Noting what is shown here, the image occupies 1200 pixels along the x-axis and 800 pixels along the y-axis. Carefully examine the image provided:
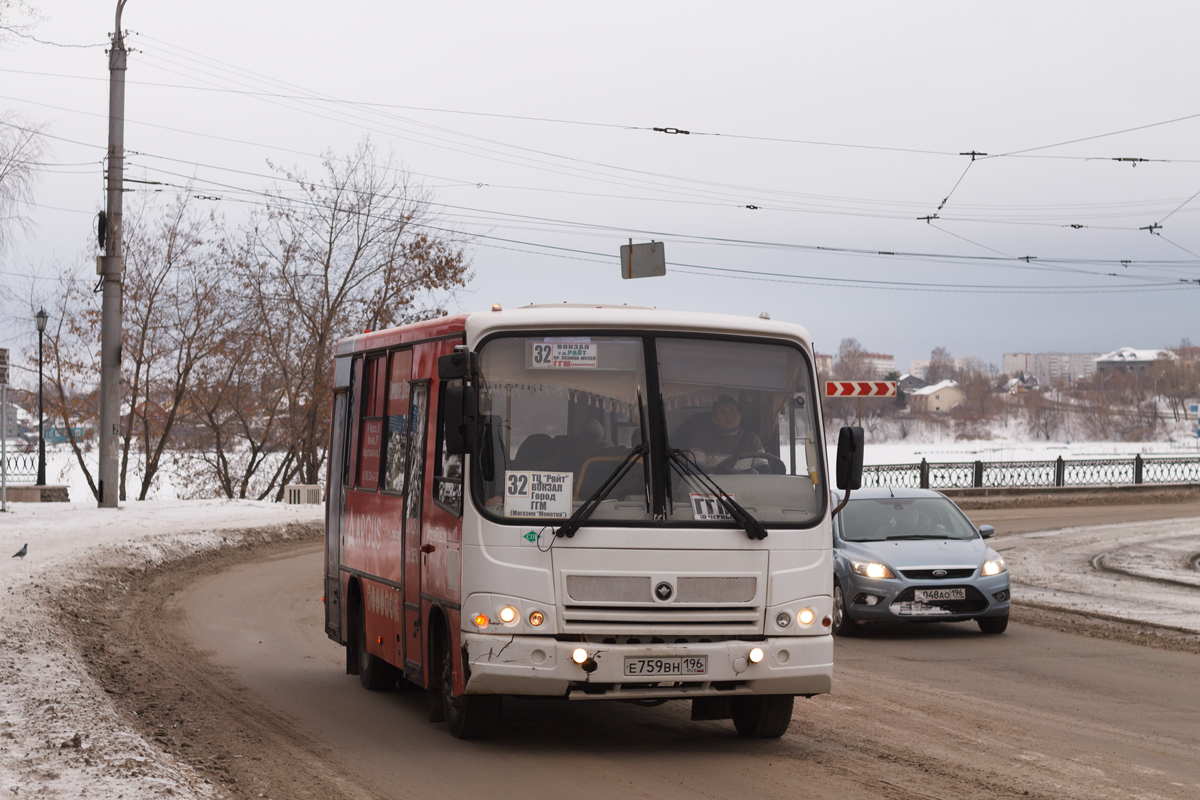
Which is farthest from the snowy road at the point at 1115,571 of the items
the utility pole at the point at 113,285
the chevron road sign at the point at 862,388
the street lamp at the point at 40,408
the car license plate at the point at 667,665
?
the street lamp at the point at 40,408

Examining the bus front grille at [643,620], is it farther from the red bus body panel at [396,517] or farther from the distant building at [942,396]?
the distant building at [942,396]

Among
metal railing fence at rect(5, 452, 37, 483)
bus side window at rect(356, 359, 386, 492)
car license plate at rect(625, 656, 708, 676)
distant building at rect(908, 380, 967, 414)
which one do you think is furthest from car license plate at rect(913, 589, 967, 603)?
distant building at rect(908, 380, 967, 414)

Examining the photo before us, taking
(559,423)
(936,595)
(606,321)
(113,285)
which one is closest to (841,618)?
(936,595)

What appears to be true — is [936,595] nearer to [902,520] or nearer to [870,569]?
[870,569]

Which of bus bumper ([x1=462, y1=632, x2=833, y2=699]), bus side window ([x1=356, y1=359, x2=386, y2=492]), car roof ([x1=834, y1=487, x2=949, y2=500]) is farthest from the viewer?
car roof ([x1=834, y1=487, x2=949, y2=500])

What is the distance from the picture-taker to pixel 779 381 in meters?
8.35

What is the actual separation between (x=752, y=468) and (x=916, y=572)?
22.5ft

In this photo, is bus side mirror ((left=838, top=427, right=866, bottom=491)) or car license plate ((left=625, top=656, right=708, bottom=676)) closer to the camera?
car license plate ((left=625, top=656, right=708, bottom=676))

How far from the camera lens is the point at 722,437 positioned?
8.05 m

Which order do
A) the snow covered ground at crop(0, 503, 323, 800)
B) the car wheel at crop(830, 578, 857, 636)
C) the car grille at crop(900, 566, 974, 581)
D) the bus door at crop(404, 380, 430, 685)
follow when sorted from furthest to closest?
the car wheel at crop(830, 578, 857, 636) → the car grille at crop(900, 566, 974, 581) → the bus door at crop(404, 380, 430, 685) → the snow covered ground at crop(0, 503, 323, 800)

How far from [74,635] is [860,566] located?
8.16m

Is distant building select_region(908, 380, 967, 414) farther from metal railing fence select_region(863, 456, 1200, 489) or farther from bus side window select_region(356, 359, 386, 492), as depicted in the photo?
bus side window select_region(356, 359, 386, 492)

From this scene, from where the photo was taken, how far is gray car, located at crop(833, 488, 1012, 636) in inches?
558

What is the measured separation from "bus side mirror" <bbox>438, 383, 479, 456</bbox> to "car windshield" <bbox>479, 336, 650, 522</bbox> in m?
0.19
